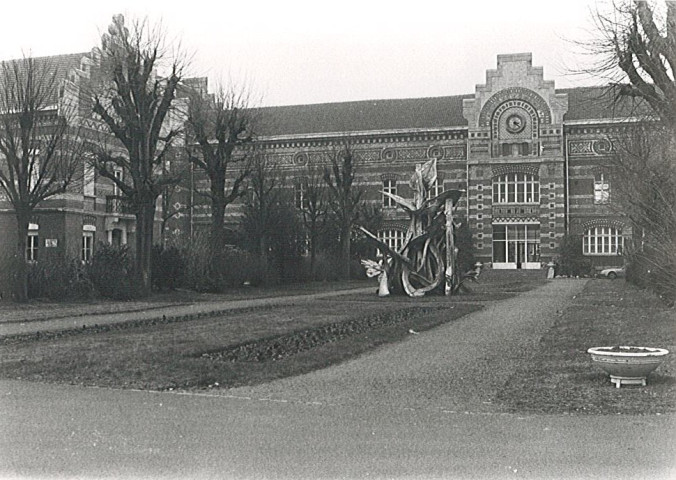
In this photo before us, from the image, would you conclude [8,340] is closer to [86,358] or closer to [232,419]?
[86,358]

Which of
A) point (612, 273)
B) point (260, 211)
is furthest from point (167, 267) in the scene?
point (612, 273)

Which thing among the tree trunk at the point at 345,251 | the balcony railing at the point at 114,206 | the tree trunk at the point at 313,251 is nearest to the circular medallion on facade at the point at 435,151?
the tree trunk at the point at 345,251

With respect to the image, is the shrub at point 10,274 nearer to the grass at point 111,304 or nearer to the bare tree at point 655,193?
the grass at point 111,304

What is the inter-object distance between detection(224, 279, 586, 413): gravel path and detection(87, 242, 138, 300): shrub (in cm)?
1387

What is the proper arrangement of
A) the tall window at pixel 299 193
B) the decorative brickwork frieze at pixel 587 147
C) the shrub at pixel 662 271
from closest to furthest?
the shrub at pixel 662 271
the tall window at pixel 299 193
the decorative brickwork frieze at pixel 587 147

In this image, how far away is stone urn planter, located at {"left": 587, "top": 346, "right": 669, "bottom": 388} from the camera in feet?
31.1

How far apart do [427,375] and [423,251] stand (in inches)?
759

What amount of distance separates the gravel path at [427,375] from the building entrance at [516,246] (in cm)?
4072

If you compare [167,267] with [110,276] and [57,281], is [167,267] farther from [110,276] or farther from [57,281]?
[57,281]

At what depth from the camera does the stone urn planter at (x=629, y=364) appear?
9.49m

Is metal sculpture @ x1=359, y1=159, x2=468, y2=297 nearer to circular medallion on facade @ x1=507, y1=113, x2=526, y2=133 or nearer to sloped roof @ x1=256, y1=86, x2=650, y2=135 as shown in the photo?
circular medallion on facade @ x1=507, y1=113, x2=526, y2=133

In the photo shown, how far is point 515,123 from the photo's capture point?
191 feet

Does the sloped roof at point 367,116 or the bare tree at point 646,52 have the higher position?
the sloped roof at point 367,116

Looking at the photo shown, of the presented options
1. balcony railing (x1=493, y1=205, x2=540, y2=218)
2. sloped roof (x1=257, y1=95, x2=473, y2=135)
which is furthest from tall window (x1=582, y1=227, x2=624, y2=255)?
sloped roof (x1=257, y1=95, x2=473, y2=135)
